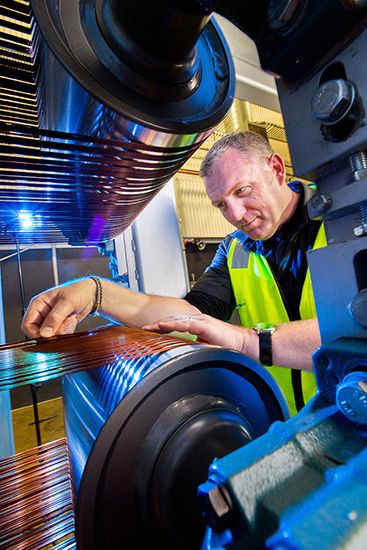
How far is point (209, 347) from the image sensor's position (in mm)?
425

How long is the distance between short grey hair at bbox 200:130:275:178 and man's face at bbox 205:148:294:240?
0.02 meters

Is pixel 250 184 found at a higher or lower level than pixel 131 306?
higher

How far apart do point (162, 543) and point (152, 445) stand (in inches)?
5.2

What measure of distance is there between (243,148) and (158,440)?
126 cm

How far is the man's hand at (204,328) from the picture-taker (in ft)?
3.01

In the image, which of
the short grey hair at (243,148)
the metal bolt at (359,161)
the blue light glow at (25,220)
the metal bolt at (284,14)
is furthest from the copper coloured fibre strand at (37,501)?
the short grey hair at (243,148)

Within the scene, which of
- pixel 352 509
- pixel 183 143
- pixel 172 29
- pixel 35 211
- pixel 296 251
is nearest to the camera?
pixel 352 509

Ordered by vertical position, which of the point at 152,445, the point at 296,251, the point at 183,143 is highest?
Result: the point at 183,143

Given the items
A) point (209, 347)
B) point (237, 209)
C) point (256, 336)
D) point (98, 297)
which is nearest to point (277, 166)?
point (237, 209)

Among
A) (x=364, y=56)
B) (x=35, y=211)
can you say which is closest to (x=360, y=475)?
(x=364, y=56)

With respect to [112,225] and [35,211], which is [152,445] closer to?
[35,211]

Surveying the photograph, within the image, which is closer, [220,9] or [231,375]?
[220,9]

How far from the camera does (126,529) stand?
0.39m

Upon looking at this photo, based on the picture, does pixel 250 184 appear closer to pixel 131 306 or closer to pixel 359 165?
pixel 131 306
